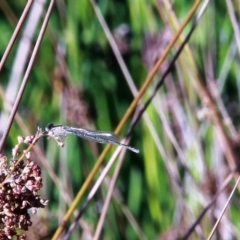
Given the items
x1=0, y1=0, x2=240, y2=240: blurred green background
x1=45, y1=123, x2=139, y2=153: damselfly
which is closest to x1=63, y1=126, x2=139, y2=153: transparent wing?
x1=45, y1=123, x2=139, y2=153: damselfly

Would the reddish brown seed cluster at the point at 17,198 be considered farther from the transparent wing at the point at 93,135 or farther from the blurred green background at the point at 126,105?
the blurred green background at the point at 126,105

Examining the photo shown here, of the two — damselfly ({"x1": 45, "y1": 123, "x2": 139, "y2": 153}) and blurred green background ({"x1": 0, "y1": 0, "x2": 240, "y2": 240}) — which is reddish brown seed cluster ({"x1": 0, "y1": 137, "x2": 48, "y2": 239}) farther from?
blurred green background ({"x1": 0, "y1": 0, "x2": 240, "y2": 240})

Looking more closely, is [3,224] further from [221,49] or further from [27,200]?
[221,49]

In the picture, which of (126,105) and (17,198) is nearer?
(17,198)

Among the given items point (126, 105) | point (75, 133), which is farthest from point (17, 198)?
point (126, 105)

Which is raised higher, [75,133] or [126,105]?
[75,133]

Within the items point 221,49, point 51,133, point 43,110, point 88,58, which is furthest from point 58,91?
point 51,133

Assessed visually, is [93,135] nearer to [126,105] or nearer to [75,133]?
[75,133]

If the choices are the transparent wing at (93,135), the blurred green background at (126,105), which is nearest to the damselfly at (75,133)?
the transparent wing at (93,135)

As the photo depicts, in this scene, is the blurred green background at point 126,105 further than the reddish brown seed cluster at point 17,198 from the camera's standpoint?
Yes
